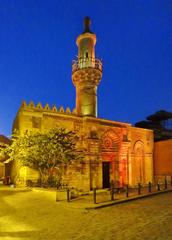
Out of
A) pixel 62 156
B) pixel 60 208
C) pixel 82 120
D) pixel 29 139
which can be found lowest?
pixel 60 208

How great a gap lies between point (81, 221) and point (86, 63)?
20.1m

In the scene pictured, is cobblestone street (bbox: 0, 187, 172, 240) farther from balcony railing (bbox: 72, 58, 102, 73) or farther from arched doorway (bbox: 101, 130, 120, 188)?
balcony railing (bbox: 72, 58, 102, 73)

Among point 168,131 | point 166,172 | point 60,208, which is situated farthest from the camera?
point 168,131

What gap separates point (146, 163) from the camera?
28.1 metres

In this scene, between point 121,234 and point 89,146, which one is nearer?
point 121,234

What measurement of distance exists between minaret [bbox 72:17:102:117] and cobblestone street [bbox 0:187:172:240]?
14.2m

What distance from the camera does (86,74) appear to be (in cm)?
2717

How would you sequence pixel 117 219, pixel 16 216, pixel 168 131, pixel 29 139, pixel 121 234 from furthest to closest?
1. pixel 168 131
2. pixel 29 139
3. pixel 16 216
4. pixel 117 219
5. pixel 121 234

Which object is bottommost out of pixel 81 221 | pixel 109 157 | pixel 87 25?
pixel 81 221

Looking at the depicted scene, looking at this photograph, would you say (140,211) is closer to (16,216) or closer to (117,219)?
(117,219)

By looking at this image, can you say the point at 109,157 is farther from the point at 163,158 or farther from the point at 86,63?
the point at 86,63

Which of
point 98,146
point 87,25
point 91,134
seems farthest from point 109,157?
point 87,25

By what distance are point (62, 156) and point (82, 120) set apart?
21.9 feet

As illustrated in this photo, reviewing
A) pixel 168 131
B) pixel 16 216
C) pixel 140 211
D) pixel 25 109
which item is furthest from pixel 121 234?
pixel 168 131
